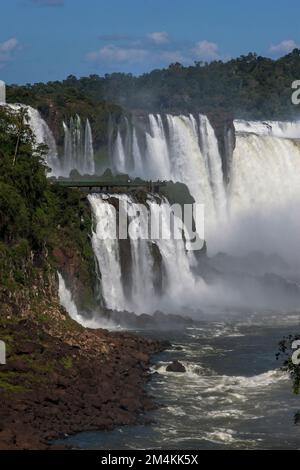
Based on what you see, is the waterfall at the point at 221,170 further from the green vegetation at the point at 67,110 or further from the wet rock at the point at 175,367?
the wet rock at the point at 175,367

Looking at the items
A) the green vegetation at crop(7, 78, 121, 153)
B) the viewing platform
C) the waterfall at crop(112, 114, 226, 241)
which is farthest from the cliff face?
the waterfall at crop(112, 114, 226, 241)

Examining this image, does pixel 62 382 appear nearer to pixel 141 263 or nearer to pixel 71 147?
pixel 141 263

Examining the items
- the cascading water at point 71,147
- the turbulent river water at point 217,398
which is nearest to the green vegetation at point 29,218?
the turbulent river water at point 217,398

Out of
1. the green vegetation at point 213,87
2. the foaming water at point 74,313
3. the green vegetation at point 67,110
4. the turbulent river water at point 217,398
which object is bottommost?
the turbulent river water at point 217,398

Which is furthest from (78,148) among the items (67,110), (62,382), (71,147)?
(62,382)
